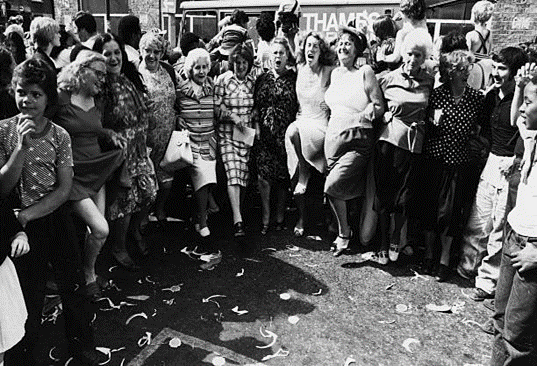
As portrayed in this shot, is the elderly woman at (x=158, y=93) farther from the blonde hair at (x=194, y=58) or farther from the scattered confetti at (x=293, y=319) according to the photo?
the scattered confetti at (x=293, y=319)

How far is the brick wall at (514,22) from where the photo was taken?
34.8 feet

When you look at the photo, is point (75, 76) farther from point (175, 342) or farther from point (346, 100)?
point (346, 100)

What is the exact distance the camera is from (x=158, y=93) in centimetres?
468

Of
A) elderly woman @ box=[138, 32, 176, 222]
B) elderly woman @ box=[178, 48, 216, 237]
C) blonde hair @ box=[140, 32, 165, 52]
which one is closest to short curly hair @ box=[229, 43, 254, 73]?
elderly woman @ box=[178, 48, 216, 237]

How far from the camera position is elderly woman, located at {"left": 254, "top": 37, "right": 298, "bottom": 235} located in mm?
5301

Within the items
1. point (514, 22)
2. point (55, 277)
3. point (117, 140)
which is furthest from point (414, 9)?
point (514, 22)

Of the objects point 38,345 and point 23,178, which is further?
point 38,345

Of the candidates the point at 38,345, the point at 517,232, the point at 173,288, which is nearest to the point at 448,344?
the point at 517,232

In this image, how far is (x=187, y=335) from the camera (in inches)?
142

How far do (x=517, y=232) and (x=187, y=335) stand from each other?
2.33 metres

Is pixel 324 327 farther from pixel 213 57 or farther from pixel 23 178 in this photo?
pixel 213 57

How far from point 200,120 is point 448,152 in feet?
7.95

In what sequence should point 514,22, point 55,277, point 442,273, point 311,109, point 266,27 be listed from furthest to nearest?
point 514,22
point 266,27
point 311,109
point 442,273
point 55,277

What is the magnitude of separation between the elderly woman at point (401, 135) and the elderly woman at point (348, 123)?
15cm
